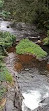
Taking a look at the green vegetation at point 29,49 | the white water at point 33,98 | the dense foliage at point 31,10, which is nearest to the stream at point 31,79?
the white water at point 33,98

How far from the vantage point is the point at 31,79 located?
1480cm

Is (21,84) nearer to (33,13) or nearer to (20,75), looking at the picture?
(20,75)

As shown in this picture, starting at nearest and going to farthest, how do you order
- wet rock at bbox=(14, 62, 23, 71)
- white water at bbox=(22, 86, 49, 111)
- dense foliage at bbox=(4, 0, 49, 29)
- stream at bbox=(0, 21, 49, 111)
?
1. white water at bbox=(22, 86, 49, 111)
2. stream at bbox=(0, 21, 49, 111)
3. wet rock at bbox=(14, 62, 23, 71)
4. dense foliage at bbox=(4, 0, 49, 29)

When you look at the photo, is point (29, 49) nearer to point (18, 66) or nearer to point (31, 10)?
point (18, 66)

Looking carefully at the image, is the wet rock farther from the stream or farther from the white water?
the white water

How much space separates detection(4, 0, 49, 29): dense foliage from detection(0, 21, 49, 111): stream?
758 centimetres

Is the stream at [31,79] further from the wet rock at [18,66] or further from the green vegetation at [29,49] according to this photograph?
the green vegetation at [29,49]

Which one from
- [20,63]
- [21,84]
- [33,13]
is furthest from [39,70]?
[33,13]

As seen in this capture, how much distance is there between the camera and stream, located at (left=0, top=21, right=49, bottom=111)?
462 inches

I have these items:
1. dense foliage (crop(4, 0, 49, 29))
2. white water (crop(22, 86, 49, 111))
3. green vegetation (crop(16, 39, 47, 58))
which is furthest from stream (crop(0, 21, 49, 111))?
dense foliage (crop(4, 0, 49, 29))

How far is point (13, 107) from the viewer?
9844 millimetres

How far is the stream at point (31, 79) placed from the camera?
11.7 m

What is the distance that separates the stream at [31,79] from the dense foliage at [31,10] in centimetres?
758

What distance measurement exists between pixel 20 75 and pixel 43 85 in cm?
186
